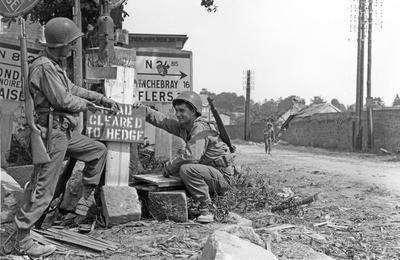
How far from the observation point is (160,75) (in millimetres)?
8727

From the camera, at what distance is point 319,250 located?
207 inches

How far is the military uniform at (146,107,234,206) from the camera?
226 inches

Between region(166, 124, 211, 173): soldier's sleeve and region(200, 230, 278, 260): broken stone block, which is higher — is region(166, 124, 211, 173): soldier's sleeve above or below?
above

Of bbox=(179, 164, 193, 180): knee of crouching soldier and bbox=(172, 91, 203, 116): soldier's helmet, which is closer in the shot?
bbox=(179, 164, 193, 180): knee of crouching soldier

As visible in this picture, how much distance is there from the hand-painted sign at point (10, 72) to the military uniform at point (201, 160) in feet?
7.11

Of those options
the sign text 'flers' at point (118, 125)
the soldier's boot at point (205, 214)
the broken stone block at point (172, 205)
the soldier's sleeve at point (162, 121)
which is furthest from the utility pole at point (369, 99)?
the broken stone block at point (172, 205)

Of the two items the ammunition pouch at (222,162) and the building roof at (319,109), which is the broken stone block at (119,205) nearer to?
the ammunition pouch at (222,162)

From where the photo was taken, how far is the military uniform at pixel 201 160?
5746 mm

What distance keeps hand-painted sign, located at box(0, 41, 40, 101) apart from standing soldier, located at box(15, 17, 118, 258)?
235 centimetres

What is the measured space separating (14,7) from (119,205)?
237cm

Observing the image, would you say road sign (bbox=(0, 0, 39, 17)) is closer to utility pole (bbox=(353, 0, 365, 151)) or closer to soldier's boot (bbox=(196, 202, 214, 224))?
soldier's boot (bbox=(196, 202, 214, 224))

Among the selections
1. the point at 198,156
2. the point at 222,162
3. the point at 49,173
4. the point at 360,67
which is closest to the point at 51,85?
the point at 49,173

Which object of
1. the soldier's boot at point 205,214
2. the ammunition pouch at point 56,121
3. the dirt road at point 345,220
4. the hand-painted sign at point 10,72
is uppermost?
the hand-painted sign at point 10,72

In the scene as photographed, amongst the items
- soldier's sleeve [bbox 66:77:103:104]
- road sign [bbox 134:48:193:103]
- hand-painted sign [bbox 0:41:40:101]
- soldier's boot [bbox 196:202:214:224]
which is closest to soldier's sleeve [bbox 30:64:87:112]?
soldier's sleeve [bbox 66:77:103:104]
